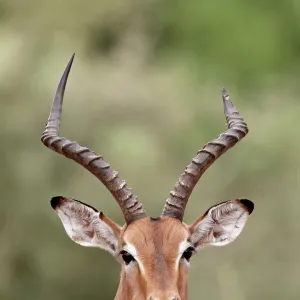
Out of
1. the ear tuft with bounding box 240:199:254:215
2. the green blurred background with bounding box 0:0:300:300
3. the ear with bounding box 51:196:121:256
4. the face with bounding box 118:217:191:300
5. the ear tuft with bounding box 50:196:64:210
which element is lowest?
the face with bounding box 118:217:191:300

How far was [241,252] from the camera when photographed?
2334 centimetres

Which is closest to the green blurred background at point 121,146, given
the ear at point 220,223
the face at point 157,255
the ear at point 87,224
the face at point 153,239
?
the ear at point 220,223

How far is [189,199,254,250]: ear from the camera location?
38.8 ft

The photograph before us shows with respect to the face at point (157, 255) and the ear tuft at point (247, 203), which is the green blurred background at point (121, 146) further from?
the face at point (157, 255)

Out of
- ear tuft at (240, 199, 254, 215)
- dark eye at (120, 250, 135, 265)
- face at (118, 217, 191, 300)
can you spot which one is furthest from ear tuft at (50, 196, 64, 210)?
ear tuft at (240, 199, 254, 215)

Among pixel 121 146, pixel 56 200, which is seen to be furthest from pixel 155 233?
pixel 121 146

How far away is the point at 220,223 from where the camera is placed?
479 inches

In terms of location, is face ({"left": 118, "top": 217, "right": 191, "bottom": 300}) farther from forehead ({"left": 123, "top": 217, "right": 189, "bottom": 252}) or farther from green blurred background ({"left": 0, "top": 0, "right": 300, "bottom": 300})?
green blurred background ({"left": 0, "top": 0, "right": 300, "bottom": 300})

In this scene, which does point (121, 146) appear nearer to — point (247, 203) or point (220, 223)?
point (220, 223)

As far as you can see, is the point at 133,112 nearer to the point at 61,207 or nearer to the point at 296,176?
the point at 296,176

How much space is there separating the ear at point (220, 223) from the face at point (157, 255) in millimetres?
286

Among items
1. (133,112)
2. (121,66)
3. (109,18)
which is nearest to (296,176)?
(133,112)

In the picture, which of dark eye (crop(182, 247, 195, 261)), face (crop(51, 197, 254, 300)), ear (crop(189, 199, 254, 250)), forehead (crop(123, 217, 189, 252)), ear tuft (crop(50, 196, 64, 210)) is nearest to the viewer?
face (crop(51, 197, 254, 300))

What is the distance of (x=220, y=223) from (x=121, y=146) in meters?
12.4
